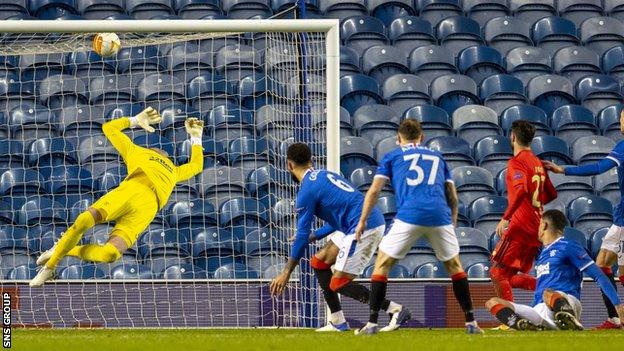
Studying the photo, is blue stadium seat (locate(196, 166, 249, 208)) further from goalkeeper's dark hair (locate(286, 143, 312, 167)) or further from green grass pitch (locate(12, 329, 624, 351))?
green grass pitch (locate(12, 329, 624, 351))

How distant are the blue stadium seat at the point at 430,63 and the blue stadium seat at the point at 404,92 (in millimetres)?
→ 502

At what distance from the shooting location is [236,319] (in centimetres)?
1259

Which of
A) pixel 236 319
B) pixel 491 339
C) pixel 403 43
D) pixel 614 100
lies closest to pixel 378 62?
pixel 403 43

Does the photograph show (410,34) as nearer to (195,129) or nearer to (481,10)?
(481,10)

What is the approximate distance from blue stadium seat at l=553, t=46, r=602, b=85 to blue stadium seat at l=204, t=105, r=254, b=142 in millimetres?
4768

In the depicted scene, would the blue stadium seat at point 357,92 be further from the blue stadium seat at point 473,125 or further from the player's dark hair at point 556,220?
the player's dark hair at point 556,220

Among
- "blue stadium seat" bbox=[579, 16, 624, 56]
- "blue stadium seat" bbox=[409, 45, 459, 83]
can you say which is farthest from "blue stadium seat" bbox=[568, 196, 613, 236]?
"blue stadium seat" bbox=[579, 16, 624, 56]

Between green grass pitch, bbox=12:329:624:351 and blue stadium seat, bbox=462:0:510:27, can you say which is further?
blue stadium seat, bbox=462:0:510:27

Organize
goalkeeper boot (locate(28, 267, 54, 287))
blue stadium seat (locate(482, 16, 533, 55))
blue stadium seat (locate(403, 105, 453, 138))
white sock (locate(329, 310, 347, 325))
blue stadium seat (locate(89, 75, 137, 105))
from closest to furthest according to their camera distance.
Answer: white sock (locate(329, 310, 347, 325)) < goalkeeper boot (locate(28, 267, 54, 287)) < blue stadium seat (locate(89, 75, 137, 105)) < blue stadium seat (locate(403, 105, 453, 138)) < blue stadium seat (locate(482, 16, 533, 55))

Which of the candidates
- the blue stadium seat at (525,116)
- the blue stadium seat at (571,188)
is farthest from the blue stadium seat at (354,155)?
the blue stadium seat at (571,188)

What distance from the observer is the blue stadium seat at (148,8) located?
17719 millimetres

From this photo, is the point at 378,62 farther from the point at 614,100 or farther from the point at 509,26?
the point at 614,100

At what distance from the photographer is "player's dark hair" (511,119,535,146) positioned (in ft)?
35.6

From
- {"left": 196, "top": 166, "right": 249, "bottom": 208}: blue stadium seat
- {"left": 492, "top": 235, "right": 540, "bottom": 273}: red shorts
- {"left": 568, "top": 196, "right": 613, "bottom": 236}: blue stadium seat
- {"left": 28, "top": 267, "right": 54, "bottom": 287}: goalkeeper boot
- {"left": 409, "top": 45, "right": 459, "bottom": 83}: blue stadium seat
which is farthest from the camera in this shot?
{"left": 409, "top": 45, "right": 459, "bottom": 83}: blue stadium seat
